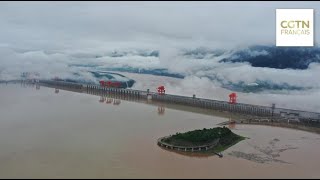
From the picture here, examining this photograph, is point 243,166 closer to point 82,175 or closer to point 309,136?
point 82,175

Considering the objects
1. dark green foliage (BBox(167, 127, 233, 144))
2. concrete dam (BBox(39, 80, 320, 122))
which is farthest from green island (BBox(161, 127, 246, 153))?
concrete dam (BBox(39, 80, 320, 122))

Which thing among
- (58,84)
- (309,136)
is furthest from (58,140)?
(58,84)

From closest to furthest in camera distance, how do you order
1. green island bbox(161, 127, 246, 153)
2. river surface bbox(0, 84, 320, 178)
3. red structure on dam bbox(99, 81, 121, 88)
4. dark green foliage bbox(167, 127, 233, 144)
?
river surface bbox(0, 84, 320, 178)
green island bbox(161, 127, 246, 153)
dark green foliage bbox(167, 127, 233, 144)
red structure on dam bbox(99, 81, 121, 88)

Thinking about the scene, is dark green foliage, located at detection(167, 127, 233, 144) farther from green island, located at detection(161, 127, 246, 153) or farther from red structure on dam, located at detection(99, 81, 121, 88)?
red structure on dam, located at detection(99, 81, 121, 88)

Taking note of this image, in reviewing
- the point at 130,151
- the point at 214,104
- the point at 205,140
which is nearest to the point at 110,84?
the point at 214,104

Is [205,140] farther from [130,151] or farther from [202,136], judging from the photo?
[130,151]
